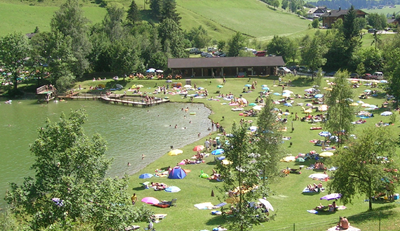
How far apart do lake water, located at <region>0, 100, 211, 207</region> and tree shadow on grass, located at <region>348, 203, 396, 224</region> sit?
22.0 meters

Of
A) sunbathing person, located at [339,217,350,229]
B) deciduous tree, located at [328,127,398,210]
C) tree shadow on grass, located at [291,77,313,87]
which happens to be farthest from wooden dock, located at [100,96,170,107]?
sunbathing person, located at [339,217,350,229]

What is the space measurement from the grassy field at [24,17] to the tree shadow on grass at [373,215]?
112 meters

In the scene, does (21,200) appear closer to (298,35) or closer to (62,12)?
(62,12)

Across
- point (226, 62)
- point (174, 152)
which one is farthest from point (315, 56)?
point (174, 152)

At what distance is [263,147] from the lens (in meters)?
30.4

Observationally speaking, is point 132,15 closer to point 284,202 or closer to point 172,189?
point 172,189

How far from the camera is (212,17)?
159m

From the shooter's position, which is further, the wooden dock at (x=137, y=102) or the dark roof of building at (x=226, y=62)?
the dark roof of building at (x=226, y=62)

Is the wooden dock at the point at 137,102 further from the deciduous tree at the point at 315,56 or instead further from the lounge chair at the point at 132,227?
the lounge chair at the point at 132,227

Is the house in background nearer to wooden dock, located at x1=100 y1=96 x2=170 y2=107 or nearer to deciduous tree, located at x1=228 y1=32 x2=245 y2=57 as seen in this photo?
deciduous tree, located at x1=228 y1=32 x2=245 y2=57

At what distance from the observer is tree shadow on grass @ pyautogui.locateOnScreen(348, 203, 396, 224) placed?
24027 millimetres

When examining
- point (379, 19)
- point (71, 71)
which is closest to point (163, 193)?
point (71, 71)

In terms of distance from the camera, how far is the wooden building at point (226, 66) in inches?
3226

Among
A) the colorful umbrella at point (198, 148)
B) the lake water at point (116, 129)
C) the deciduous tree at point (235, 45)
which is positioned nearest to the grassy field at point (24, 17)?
the deciduous tree at point (235, 45)
